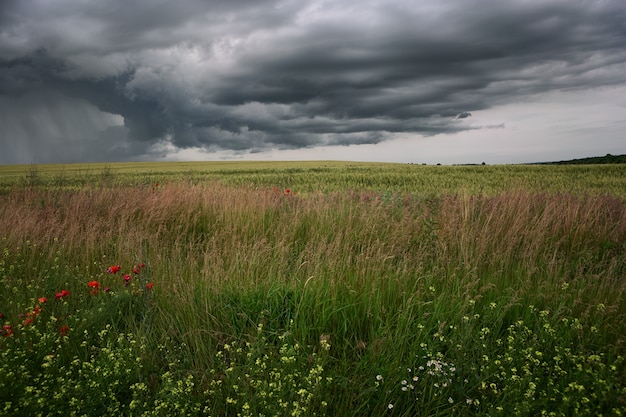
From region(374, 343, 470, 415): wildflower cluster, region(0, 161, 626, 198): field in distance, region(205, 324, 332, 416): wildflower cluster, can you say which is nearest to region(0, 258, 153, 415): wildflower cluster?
region(205, 324, 332, 416): wildflower cluster

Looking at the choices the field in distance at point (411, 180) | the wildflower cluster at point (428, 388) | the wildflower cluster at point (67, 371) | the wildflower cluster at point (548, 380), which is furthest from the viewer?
the field in distance at point (411, 180)

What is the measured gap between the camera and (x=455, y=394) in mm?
2854

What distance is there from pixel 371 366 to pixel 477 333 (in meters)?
1.01

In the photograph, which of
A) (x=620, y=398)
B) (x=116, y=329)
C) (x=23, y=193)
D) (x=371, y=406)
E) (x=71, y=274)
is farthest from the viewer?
(x=23, y=193)

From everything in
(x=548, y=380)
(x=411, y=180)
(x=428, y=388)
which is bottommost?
(x=428, y=388)

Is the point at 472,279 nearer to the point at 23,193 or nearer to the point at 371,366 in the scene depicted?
the point at 371,366

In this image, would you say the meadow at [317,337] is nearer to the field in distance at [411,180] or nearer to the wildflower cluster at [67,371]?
the wildflower cluster at [67,371]

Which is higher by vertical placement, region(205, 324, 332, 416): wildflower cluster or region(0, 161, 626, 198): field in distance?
region(0, 161, 626, 198): field in distance

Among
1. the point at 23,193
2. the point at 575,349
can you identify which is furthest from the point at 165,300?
the point at 23,193

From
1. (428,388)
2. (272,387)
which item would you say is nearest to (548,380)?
(428,388)

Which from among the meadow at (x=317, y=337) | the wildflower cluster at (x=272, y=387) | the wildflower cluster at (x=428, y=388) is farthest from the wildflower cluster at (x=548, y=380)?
the wildflower cluster at (x=272, y=387)

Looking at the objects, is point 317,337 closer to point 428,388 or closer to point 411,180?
point 428,388

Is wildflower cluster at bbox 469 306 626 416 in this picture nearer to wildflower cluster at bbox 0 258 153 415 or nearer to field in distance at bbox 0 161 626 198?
wildflower cluster at bbox 0 258 153 415

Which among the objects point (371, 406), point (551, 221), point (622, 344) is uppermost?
point (551, 221)
